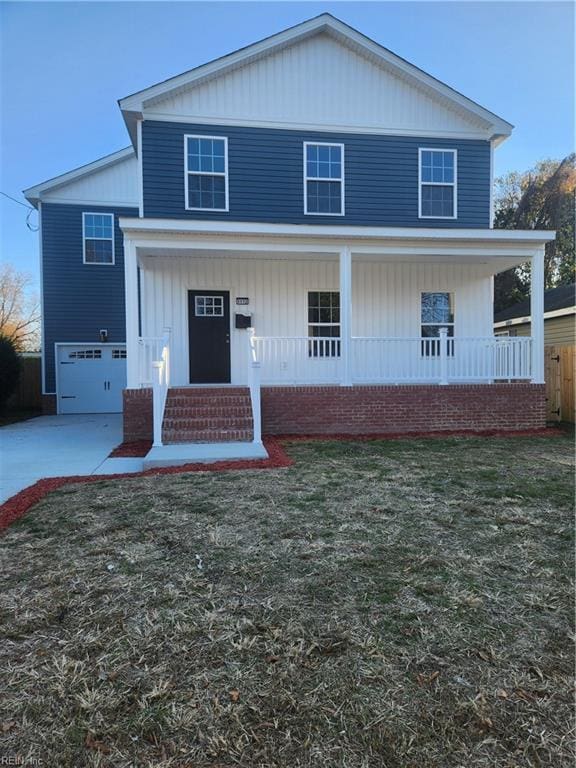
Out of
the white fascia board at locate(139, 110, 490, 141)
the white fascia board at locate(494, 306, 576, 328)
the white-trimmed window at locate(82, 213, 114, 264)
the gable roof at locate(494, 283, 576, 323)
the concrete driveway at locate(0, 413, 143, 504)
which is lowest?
the concrete driveway at locate(0, 413, 143, 504)

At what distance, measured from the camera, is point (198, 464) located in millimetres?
6297

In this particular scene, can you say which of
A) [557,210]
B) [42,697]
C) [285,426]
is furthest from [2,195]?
[557,210]

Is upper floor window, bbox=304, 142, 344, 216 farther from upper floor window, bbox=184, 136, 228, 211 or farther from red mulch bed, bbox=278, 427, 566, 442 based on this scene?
red mulch bed, bbox=278, 427, 566, 442

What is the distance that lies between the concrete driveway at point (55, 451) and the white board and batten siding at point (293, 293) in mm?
2341

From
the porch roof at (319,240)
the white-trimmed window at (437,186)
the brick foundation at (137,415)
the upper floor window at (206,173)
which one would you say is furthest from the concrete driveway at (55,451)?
the white-trimmed window at (437,186)

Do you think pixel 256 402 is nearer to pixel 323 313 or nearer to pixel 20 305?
pixel 323 313

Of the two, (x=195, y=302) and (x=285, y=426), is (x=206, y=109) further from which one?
(x=285, y=426)

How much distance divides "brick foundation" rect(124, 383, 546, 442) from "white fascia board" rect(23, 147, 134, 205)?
9607 mm

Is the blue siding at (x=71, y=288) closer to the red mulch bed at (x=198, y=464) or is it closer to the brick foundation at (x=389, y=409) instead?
the brick foundation at (x=389, y=409)

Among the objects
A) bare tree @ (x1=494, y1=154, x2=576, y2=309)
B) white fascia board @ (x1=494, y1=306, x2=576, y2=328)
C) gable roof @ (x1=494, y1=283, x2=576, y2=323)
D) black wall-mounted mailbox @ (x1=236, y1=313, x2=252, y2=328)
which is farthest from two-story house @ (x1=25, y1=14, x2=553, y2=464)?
bare tree @ (x1=494, y1=154, x2=576, y2=309)

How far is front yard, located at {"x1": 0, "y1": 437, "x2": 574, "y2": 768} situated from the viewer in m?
1.71

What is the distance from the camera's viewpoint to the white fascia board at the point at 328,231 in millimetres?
8330

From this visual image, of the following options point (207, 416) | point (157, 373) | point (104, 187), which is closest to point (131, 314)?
point (157, 373)

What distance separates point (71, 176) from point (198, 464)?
12234 millimetres
